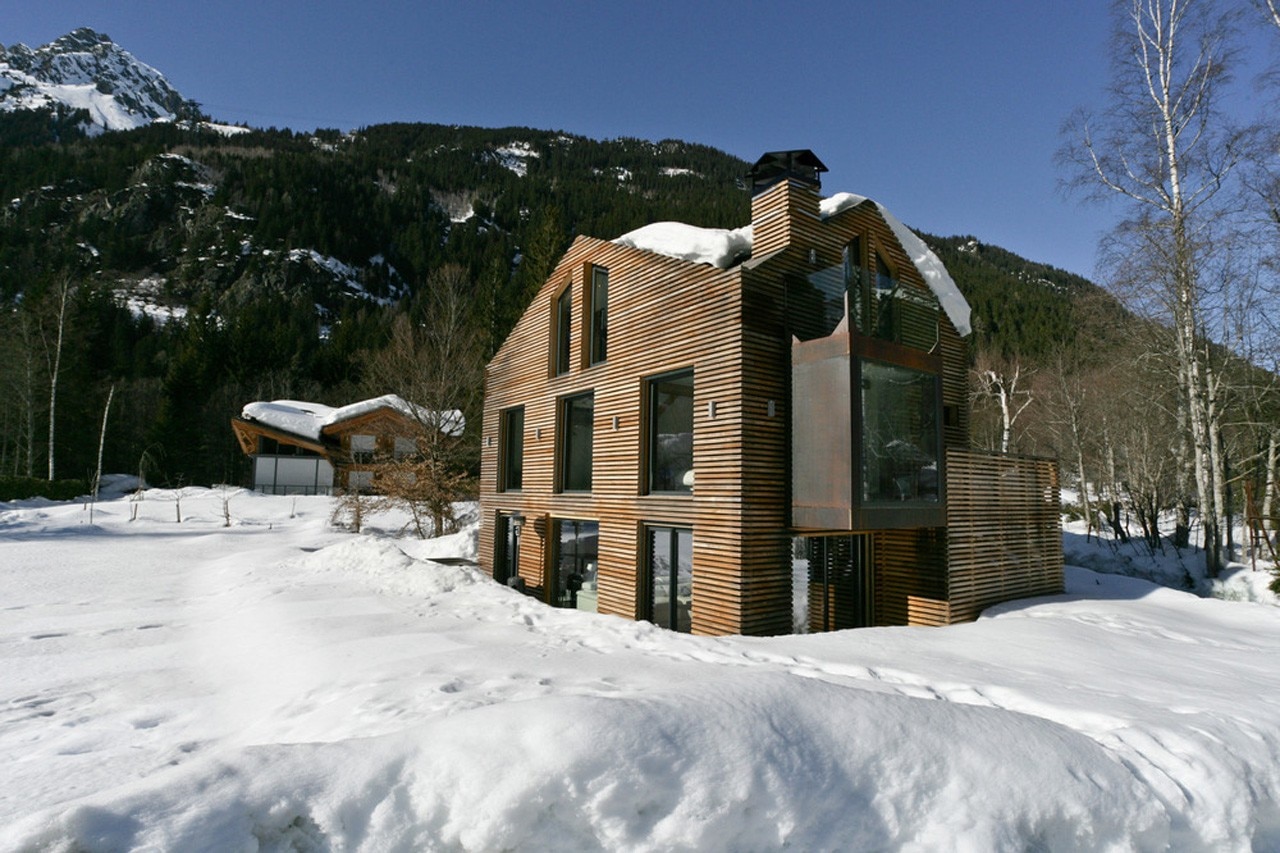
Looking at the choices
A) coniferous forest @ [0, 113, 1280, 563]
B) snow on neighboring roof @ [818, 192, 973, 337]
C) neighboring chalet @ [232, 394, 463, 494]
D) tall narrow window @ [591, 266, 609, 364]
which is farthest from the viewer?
neighboring chalet @ [232, 394, 463, 494]

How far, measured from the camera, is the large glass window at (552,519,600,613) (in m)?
11.7

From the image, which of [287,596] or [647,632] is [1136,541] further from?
[287,596]

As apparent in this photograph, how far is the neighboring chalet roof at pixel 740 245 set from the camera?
10.1 m

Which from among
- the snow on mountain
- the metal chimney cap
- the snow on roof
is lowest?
the snow on roof

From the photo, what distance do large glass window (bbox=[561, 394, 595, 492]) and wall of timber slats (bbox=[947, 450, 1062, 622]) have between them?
20.0ft

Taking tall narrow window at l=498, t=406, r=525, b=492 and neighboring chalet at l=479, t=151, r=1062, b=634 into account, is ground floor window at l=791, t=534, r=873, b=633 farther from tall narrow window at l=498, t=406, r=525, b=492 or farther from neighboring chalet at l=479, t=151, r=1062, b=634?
tall narrow window at l=498, t=406, r=525, b=492

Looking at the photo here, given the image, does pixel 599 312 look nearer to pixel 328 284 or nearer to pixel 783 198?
pixel 783 198

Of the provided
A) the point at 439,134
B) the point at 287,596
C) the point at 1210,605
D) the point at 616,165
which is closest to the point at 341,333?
the point at 287,596

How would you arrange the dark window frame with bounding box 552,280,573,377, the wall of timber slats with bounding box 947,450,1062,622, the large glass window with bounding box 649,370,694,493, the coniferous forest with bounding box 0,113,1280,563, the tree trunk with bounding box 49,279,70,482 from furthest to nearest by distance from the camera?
the tree trunk with bounding box 49,279,70,482 → the coniferous forest with bounding box 0,113,1280,563 → the dark window frame with bounding box 552,280,573,377 → the large glass window with bounding box 649,370,694,493 → the wall of timber slats with bounding box 947,450,1062,622

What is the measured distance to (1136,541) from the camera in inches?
579

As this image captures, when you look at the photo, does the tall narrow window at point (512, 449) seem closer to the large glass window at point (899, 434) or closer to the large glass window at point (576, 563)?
the large glass window at point (576, 563)

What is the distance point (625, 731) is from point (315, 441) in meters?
35.2

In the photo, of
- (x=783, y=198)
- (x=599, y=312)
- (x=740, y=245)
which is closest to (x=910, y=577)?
(x=740, y=245)

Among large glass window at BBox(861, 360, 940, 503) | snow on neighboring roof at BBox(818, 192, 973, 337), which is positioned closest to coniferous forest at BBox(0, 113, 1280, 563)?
snow on neighboring roof at BBox(818, 192, 973, 337)
